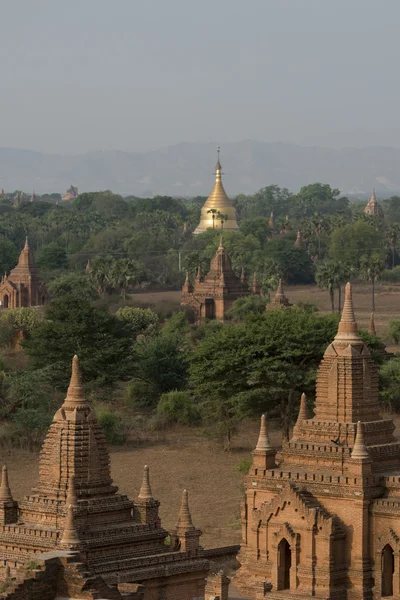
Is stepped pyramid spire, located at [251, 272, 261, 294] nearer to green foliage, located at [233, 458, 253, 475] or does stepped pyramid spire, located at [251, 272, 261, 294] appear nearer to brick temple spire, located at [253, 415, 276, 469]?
green foliage, located at [233, 458, 253, 475]

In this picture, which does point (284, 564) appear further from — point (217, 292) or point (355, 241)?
point (355, 241)

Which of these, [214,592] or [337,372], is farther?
[337,372]

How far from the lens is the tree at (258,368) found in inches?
2586

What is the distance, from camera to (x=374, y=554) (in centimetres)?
4053

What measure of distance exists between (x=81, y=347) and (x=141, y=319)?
24184mm

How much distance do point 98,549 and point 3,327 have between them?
57433 mm

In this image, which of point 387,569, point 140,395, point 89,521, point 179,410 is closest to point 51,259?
point 140,395

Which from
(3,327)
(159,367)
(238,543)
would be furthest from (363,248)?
(238,543)

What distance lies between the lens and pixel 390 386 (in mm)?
71125

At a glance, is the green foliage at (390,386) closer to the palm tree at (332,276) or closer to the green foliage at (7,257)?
the palm tree at (332,276)

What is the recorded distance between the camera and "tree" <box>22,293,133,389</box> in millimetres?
74750

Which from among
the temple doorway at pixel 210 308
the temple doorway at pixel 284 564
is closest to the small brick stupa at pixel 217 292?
the temple doorway at pixel 210 308

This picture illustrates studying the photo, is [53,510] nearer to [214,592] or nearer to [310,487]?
[214,592]

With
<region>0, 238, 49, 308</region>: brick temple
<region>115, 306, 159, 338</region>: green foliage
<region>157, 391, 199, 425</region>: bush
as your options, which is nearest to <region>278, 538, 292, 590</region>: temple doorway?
<region>157, 391, 199, 425</region>: bush
